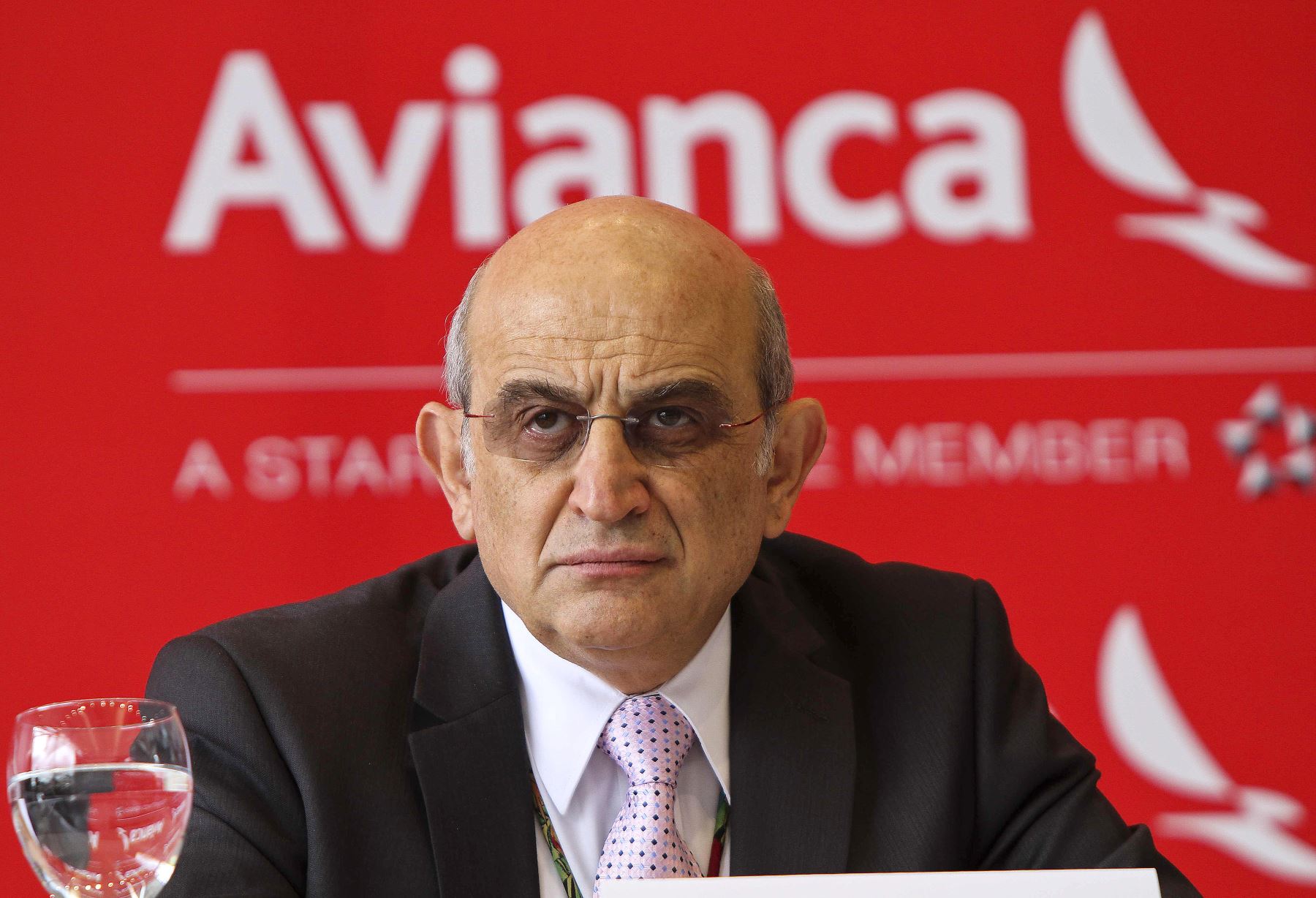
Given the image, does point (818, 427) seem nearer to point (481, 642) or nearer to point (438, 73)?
point (481, 642)

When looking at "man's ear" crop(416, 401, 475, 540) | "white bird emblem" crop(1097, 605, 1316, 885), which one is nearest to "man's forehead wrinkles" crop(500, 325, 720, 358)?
"man's ear" crop(416, 401, 475, 540)

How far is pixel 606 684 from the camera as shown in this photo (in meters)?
2.10

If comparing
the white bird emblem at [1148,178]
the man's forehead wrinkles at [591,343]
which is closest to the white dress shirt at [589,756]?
the man's forehead wrinkles at [591,343]

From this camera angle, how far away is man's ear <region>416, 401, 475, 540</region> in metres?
2.22

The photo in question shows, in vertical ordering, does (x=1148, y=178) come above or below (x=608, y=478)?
above

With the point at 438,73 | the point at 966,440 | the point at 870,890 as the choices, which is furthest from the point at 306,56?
the point at 870,890

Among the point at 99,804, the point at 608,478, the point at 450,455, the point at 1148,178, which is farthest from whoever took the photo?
the point at 1148,178

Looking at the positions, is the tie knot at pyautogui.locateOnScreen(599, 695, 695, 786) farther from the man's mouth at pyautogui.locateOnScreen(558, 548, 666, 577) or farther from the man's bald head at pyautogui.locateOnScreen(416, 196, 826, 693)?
the man's mouth at pyautogui.locateOnScreen(558, 548, 666, 577)

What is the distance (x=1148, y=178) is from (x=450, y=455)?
2194 mm

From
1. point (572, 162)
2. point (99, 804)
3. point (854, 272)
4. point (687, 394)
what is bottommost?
point (99, 804)

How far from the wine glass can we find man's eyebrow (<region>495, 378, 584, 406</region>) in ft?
2.48

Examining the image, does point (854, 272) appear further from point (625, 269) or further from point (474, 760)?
point (474, 760)

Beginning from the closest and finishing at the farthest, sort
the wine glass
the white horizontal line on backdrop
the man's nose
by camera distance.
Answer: the wine glass, the man's nose, the white horizontal line on backdrop

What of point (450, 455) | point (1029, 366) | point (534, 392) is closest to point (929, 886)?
point (534, 392)
